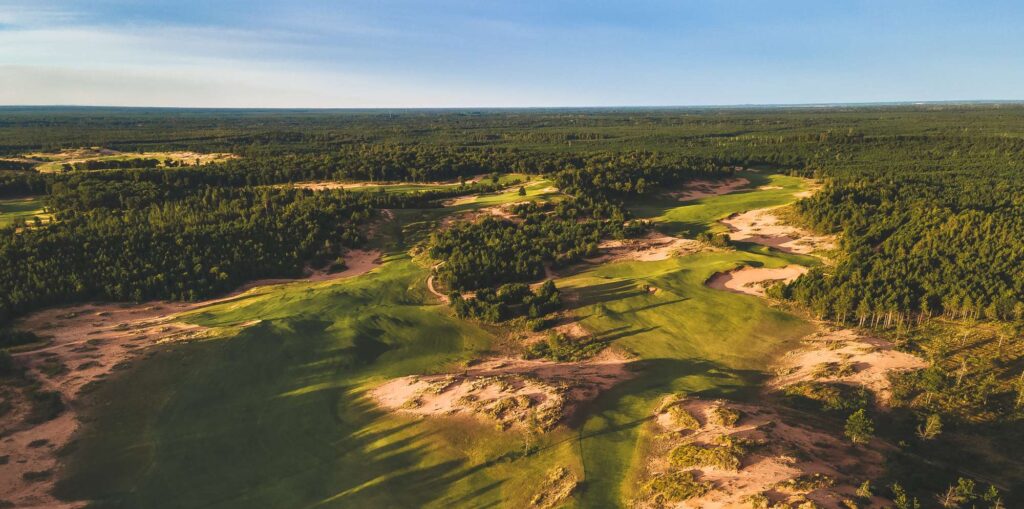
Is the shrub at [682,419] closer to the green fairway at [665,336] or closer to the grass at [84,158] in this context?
the green fairway at [665,336]

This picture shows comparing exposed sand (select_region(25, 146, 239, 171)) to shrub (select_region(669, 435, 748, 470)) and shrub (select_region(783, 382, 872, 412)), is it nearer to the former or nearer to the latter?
shrub (select_region(669, 435, 748, 470))

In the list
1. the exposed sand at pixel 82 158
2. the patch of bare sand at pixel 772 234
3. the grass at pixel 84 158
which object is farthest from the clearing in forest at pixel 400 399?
the exposed sand at pixel 82 158

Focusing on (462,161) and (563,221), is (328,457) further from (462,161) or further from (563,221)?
(462,161)

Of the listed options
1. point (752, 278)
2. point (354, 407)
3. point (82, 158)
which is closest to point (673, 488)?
point (354, 407)

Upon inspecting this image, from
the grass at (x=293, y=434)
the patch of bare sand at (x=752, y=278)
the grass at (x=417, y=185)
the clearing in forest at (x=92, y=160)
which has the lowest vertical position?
the grass at (x=293, y=434)

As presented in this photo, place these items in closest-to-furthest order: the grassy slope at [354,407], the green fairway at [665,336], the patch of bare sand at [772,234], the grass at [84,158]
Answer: the grassy slope at [354,407] < the green fairway at [665,336] < the patch of bare sand at [772,234] < the grass at [84,158]

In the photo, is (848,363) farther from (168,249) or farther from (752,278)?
(168,249)

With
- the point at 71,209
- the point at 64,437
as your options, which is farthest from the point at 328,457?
the point at 71,209
